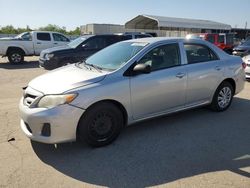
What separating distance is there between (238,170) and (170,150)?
0.98 m

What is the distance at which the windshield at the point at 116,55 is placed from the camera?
4.67m

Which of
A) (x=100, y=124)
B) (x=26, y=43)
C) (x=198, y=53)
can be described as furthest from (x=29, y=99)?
(x=26, y=43)

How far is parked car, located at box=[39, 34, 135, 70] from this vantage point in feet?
38.2

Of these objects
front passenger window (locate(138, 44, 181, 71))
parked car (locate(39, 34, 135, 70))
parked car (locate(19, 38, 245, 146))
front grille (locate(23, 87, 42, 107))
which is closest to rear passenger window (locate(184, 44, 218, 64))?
parked car (locate(19, 38, 245, 146))

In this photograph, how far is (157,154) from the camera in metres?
4.05

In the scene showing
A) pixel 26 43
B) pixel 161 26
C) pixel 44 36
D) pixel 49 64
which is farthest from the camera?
pixel 161 26

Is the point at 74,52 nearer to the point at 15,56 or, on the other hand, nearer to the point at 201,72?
the point at 15,56

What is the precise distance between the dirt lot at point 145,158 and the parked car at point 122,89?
31cm

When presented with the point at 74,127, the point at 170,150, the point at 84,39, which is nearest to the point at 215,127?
the point at 170,150

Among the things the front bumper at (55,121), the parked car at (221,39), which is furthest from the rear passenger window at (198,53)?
the parked car at (221,39)

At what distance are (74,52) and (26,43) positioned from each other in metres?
6.30

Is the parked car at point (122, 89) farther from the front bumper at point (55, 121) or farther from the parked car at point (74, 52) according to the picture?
the parked car at point (74, 52)

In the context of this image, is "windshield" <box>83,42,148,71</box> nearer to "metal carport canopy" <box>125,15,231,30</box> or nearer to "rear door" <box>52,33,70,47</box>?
"rear door" <box>52,33,70,47</box>

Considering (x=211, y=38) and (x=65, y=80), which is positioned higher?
(x=211, y=38)
